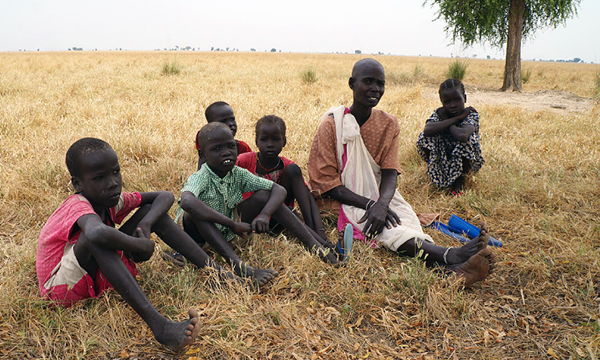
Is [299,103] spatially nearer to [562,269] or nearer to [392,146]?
[392,146]

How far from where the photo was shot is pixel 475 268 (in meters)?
2.54

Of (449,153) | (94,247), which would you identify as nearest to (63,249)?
(94,247)

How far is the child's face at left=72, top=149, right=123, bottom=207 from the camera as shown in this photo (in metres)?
2.23

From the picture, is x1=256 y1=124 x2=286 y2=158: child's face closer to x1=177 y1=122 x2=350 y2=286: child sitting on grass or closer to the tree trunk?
x1=177 y1=122 x2=350 y2=286: child sitting on grass

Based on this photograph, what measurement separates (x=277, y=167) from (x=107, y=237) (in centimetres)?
169

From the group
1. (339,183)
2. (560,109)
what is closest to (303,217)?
(339,183)

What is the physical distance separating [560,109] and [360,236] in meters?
7.75

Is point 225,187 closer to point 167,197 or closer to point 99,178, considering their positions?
point 167,197

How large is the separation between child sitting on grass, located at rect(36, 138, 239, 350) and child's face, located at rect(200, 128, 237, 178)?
56 centimetres

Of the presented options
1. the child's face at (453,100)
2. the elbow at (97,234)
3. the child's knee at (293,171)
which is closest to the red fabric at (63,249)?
the elbow at (97,234)

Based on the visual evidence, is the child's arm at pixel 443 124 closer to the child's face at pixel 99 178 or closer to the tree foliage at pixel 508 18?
the child's face at pixel 99 178

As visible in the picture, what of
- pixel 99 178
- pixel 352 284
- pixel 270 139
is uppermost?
pixel 270 139

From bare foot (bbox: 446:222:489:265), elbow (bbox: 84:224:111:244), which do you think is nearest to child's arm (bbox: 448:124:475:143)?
bare foot (bbox: 446:222:489:265)

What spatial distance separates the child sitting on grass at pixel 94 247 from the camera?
2.08 m
